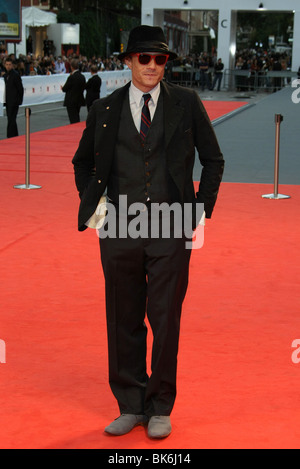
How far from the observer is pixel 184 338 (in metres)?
5.71

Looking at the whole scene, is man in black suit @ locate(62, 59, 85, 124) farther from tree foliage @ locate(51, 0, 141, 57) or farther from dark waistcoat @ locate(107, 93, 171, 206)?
tree foliage @ locate(51, 0, 141, 57)

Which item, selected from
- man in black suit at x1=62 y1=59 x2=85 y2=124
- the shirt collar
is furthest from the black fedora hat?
man in black suit at x1=62 y1=59 x2=85 y2=124

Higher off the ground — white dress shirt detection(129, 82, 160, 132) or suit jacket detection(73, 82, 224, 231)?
white dress shirt detection(129, 82, 160, 132)

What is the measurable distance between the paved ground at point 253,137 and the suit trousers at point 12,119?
0.78 metres

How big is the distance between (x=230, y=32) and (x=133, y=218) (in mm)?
42552

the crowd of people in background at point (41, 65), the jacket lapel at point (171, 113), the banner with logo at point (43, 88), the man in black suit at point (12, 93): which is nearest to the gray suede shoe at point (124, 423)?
the jacket lapel at point (171, 113)

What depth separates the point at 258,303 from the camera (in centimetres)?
659

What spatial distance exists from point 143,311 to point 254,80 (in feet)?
134

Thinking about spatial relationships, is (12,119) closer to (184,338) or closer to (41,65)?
(184,338)

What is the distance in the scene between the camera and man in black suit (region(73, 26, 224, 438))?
4047mm

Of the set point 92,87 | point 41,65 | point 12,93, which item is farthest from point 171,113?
point 41,65

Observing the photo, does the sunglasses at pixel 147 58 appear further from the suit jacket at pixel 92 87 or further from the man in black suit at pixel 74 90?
the suit jacket at pixel 92 87

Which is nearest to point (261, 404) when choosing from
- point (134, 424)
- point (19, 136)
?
point (134, 424)

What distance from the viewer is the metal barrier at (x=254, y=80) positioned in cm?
4331
